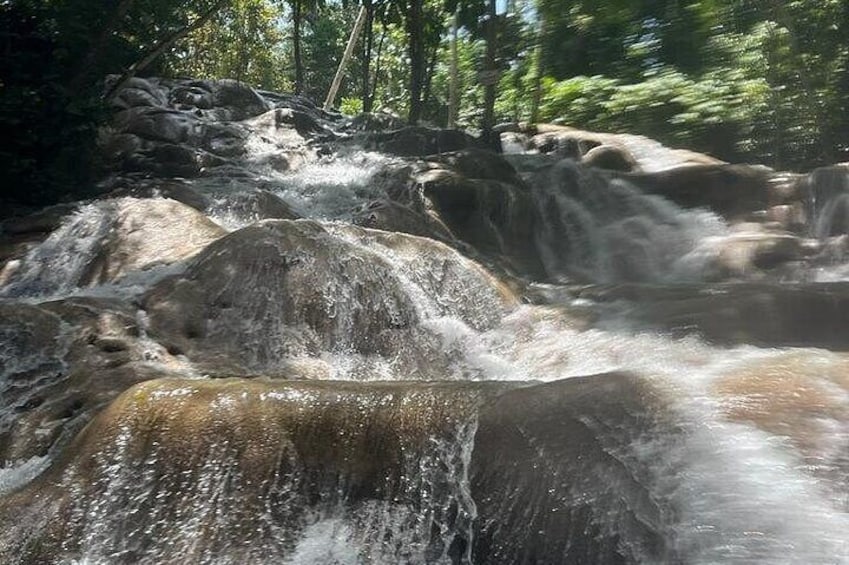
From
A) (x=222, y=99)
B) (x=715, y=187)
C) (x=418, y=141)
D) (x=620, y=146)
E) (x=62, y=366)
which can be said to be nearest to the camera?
(x=62, y=366)

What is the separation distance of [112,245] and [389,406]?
6.11 m

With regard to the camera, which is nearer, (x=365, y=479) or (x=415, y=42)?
(x=365, y=479)

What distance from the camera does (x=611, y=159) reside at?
1644cm

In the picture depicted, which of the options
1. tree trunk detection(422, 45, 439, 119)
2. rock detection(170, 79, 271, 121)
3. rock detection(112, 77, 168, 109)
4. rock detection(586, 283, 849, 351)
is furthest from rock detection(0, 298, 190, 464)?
tree trunk detection(422, 45, 439, 119)

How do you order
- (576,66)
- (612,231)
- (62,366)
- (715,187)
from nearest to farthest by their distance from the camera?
(62,366) → (715,187) → (612,231) → (576,66)

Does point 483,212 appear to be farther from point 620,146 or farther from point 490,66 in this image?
point 490,66

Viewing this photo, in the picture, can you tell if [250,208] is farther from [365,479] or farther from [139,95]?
[139,95]

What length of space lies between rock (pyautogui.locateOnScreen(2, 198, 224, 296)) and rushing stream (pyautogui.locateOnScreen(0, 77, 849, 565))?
0.04 metres

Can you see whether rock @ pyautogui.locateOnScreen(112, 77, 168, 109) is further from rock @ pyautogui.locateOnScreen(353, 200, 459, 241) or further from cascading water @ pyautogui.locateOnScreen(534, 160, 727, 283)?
cascading water @ pyautogui.locateOnScreen(534, 160, 727, 283)

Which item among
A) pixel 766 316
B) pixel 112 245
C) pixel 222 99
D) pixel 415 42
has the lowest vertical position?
pixel 766 316

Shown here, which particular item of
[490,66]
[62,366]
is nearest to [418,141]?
[490,66]

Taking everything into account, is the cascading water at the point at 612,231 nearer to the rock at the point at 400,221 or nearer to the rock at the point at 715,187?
the rock at the point at 715,187

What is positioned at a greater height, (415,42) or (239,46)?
(239,46)

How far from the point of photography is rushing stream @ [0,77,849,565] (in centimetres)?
476
